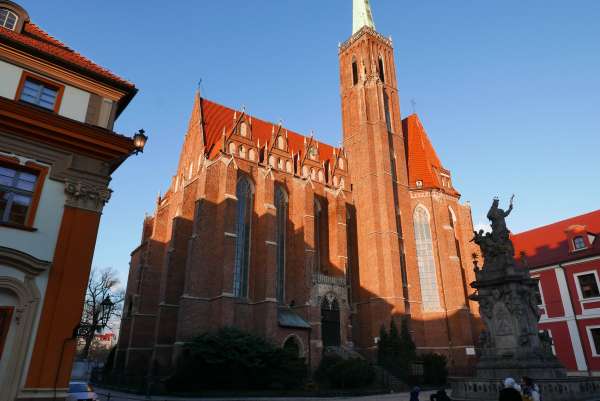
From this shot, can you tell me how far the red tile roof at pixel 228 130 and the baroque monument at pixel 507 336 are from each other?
75.0 feet

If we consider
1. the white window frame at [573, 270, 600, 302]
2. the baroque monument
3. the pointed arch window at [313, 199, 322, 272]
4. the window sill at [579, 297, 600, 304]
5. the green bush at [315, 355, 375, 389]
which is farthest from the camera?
the pointed arch window at [313, 199, 322, 272]

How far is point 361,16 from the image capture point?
47.4 meters

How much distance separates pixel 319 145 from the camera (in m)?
43.9

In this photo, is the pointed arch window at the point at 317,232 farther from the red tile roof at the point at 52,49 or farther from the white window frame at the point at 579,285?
the red tile roof at the point at 52,49

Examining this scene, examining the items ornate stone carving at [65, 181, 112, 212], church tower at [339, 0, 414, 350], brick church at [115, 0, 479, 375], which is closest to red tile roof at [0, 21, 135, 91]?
ornate stone carving at [65, 181, 112, 212]

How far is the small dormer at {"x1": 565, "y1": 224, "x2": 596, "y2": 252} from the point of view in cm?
2819

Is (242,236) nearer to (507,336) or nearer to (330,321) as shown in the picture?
(330,321)

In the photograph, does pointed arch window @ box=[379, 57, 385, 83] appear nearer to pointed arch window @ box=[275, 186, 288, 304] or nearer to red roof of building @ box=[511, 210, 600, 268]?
pointed arch window @ box=[275, 186, 288, 304]

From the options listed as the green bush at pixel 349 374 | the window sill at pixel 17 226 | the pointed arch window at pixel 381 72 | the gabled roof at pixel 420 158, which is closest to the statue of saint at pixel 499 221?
the green bush at pixel 349 374

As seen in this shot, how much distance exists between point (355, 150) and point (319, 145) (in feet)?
18.0

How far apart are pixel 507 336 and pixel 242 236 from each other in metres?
20.7

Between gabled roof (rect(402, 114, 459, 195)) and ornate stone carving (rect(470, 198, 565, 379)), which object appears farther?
gabled roof (rect(402, 114, 459, 195))

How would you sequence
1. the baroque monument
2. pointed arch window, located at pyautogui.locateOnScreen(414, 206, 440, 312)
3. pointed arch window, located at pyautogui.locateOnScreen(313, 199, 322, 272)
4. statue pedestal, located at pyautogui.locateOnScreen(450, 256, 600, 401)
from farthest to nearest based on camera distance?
pointed arch window, located at pyautogui.locateOnScreen(313, 199, 322, 272) < pointed arch window, located at pyautogui.locateOnScreen(414, 206, 440, 312) < the baroque monument < statue pedestal, located at pyautogui.locateOnScreen(450, 256, 600, 401)

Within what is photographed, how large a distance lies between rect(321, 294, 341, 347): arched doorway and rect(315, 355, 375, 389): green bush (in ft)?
14.4
